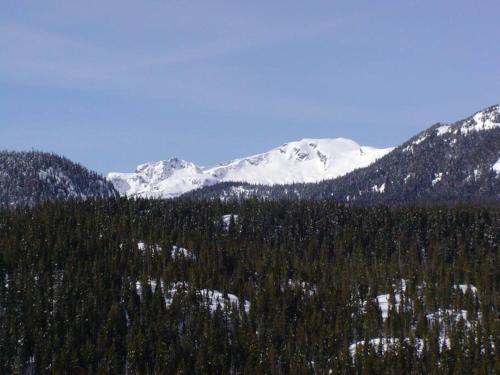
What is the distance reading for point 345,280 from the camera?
146m

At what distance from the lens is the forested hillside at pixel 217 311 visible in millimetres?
99750

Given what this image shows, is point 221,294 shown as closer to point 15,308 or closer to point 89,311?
point 89,311

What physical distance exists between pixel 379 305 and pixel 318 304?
13.3 metres

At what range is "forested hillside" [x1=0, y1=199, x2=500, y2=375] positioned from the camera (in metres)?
99.8

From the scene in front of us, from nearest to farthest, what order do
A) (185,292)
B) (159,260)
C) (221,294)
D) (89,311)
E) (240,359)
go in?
(240,359)
(89,311)
(185,292)
(221,294)
(159,260)

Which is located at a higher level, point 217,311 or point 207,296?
point 207,296

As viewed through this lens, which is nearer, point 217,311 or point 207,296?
point 217,311

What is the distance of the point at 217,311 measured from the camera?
120 meters

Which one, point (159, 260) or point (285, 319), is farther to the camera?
point (159, 260)

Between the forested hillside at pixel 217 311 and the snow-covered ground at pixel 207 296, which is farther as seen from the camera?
the snow-covered ground at pixel 207 296

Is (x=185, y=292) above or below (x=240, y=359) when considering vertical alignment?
above

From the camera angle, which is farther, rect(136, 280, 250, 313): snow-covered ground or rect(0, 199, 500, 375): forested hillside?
rect(136, 280, 250, 313): snow-covered ground

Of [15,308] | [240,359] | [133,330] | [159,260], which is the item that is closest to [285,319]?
[240,359]

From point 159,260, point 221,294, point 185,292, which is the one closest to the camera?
point 185,292
